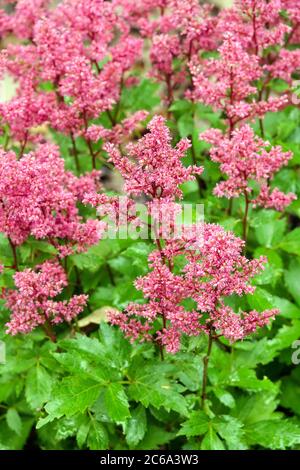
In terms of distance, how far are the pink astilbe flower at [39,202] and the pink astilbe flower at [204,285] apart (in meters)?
0.45

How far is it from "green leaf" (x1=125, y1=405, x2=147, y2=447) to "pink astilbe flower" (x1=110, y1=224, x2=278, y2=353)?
0.49 metres

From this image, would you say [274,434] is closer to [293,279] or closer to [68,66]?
[293,279]

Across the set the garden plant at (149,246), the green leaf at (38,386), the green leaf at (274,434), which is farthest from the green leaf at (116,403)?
the green leaf at (274,434)

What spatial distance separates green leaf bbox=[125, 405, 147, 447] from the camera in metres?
2.90

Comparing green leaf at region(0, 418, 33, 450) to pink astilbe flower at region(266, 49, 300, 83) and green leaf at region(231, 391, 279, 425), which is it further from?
pink astilbe flower at region(266, 49, 300, 83)

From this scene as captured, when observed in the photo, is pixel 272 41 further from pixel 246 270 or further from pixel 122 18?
pixel 246 270

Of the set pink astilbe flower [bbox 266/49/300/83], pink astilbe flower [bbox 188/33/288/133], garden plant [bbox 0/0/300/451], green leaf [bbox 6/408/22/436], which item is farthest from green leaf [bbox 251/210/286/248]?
green leaf [bbox 6/408/22/436]

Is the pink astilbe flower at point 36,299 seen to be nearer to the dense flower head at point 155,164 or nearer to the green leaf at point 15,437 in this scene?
the dense flower head at point 155,164

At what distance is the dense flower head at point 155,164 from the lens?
95.0 inches

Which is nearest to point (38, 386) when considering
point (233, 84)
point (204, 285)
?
point (204, 285)

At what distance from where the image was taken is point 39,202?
2748 mm

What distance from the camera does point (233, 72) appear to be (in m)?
3.08

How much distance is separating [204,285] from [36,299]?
0.76 meters
